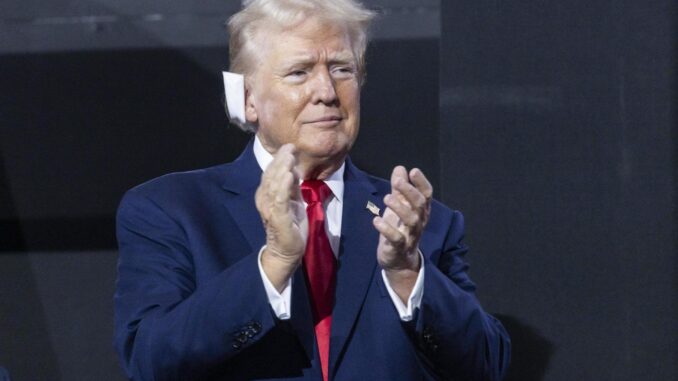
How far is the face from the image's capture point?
1877 millimetres

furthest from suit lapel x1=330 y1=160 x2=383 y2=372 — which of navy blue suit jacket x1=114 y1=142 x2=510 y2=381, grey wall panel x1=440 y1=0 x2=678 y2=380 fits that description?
grey wall panel x1=440 y1=0 x2=678 y2=380

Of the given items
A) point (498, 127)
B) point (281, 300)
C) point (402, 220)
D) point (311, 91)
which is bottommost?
point (498, 127)

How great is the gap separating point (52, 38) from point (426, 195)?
61.9 inches

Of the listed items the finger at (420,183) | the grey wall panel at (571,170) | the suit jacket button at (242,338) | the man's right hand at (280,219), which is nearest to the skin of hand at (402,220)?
→ the finger at (420,183)

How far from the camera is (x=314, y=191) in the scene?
6.31ft

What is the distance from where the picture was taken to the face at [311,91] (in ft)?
6.16

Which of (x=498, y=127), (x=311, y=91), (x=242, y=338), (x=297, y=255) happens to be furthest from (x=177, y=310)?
(x=498, y=127)

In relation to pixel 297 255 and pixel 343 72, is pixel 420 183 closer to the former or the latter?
pixel 297 255

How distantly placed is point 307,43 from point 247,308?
479mm

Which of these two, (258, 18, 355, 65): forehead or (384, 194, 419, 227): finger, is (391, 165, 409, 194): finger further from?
(258, 18, 355, 65): forehead

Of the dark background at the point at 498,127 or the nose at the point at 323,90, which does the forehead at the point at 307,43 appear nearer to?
the nose at the point at 323,90

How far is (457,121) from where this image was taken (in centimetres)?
280

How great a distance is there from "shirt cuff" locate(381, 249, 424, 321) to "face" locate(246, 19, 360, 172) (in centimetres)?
25

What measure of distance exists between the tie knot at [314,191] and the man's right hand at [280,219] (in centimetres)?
25
